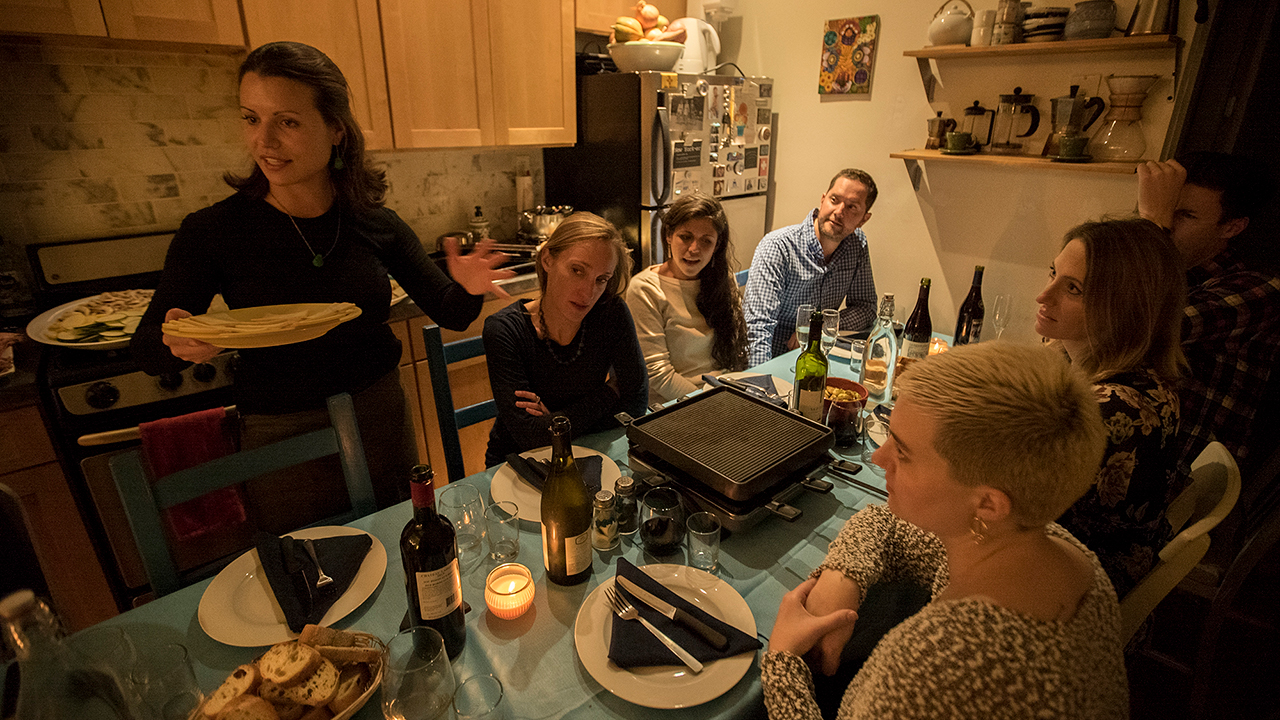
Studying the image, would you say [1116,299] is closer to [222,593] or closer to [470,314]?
[470,314]

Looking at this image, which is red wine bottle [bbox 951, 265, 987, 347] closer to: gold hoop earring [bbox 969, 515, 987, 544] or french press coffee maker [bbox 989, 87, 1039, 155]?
french press coffee maker [bbox 989, 87, 1039, 155]

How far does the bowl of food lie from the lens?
2.91m

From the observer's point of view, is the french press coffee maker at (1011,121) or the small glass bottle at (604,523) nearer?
the small glass bottle at (604,523)

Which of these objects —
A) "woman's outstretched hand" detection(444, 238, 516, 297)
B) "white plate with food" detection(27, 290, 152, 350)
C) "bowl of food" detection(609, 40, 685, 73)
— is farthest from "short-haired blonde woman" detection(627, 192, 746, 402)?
"white plate with food" detection(27, 290, 152, 350)

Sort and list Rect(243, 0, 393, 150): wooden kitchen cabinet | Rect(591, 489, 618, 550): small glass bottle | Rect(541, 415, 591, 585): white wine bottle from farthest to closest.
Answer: Rect(243, 0, 393, 150): wooden kitchen cabinet
Rect(591, 489, 618, 550): small glass bottle
Rect(541, 415, 591, 585): white wine bottle

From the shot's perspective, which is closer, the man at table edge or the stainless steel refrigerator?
the man at table edge

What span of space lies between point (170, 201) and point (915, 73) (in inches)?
133

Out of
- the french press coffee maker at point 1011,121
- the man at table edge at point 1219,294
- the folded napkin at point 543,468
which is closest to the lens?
the folded napkin at point 543,468

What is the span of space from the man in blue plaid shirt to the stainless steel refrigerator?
2.07ft

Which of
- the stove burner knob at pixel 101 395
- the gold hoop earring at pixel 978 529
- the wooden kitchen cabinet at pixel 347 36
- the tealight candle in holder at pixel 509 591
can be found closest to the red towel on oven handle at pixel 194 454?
the stove burner knob at pixel 101 395

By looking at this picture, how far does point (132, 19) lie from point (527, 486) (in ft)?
6.45

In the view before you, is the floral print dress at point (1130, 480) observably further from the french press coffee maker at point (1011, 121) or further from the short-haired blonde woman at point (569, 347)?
the french press coffee maker at point (1011, 121)

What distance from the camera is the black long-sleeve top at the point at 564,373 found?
159 cm

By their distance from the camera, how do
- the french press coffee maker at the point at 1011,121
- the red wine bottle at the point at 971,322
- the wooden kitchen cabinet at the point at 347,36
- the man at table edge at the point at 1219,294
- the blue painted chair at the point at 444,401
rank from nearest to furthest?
the blue painted chair at the point at 444,401, the man at table edge at the point at 1219,294, the wooden kitchen cabinet at the point at 347,36, the red wine bottle at the point at 971,322, the french press coffee maker at the point at 1011,121
